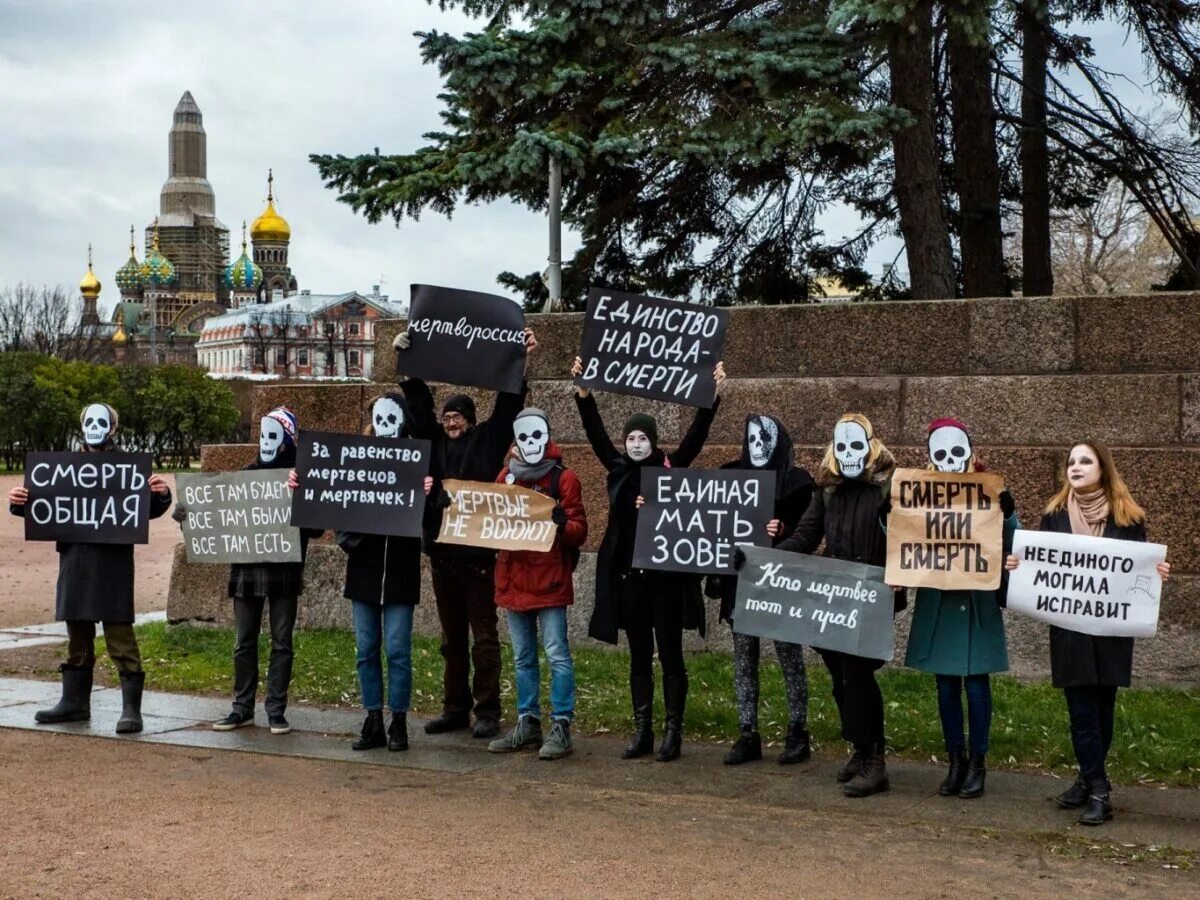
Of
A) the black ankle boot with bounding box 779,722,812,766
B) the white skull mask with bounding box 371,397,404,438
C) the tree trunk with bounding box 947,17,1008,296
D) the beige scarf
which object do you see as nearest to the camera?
the beige scarf

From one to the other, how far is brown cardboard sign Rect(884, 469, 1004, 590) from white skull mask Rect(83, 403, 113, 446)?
4.84 metres

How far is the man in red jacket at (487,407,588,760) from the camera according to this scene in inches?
350

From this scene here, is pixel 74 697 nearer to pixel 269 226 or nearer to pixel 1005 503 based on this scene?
pixel 1005 503

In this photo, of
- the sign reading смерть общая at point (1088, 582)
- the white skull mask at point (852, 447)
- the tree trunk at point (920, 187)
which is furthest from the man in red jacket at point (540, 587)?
the tree trunk at point (920, 187)

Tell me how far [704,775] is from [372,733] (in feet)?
6.33

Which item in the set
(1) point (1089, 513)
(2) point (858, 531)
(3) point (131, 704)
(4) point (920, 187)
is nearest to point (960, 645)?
(2) point (858, 531)

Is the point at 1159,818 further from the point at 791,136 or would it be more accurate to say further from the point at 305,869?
the point at 791,136

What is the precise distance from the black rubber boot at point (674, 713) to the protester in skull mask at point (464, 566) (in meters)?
1.21

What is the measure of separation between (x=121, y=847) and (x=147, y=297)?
648ft

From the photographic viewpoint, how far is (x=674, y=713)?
8734 millimetres

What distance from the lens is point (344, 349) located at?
128625mm

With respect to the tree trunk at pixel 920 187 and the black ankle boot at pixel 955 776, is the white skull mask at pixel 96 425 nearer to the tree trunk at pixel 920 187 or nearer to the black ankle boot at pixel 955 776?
the black ankle boot at pixel 955 776

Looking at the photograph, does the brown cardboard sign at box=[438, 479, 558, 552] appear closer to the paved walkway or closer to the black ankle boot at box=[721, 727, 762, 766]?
the paved walkway

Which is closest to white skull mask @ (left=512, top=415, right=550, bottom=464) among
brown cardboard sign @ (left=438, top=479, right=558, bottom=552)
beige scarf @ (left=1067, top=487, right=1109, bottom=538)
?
brown cardboard sign @ (left=438, top=479, right=558, bottom=552)
